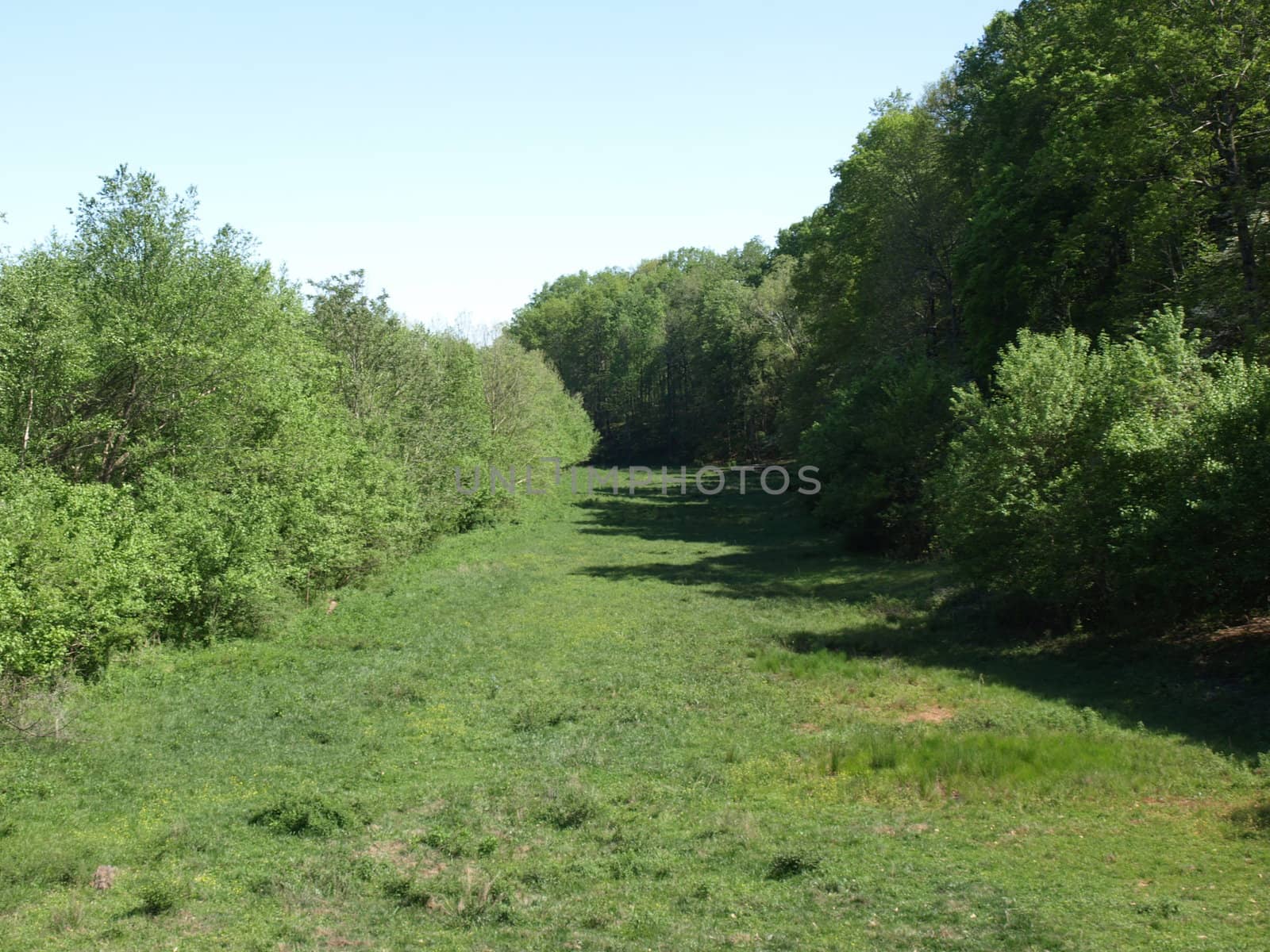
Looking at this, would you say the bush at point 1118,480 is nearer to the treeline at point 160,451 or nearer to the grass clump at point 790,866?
the grass clump at point 790,866

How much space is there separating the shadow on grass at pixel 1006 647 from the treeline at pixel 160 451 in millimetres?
13522

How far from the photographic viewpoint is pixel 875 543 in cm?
4322

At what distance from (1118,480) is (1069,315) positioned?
1396 cm

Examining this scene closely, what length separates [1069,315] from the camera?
33250mm

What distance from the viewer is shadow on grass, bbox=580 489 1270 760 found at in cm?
1703

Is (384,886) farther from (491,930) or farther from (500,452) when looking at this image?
(500,452)

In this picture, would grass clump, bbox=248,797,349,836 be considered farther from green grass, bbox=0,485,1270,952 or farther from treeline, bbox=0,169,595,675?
treeline, bbox=0,169,595,675

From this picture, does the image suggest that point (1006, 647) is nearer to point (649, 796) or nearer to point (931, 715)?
point (931, 715)

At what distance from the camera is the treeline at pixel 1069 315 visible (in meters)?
20.3

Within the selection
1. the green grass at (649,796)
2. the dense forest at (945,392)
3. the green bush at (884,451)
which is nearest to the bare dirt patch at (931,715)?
the green grass at (649,796)

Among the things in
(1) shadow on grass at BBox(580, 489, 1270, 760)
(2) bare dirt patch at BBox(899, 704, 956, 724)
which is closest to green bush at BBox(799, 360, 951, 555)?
(1) shadow on grass at BBox(580, 489, 1270, 760)

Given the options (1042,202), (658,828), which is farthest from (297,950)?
(1042,202)

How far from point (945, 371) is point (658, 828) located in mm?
31764

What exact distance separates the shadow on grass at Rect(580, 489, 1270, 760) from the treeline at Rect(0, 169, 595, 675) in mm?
13522
